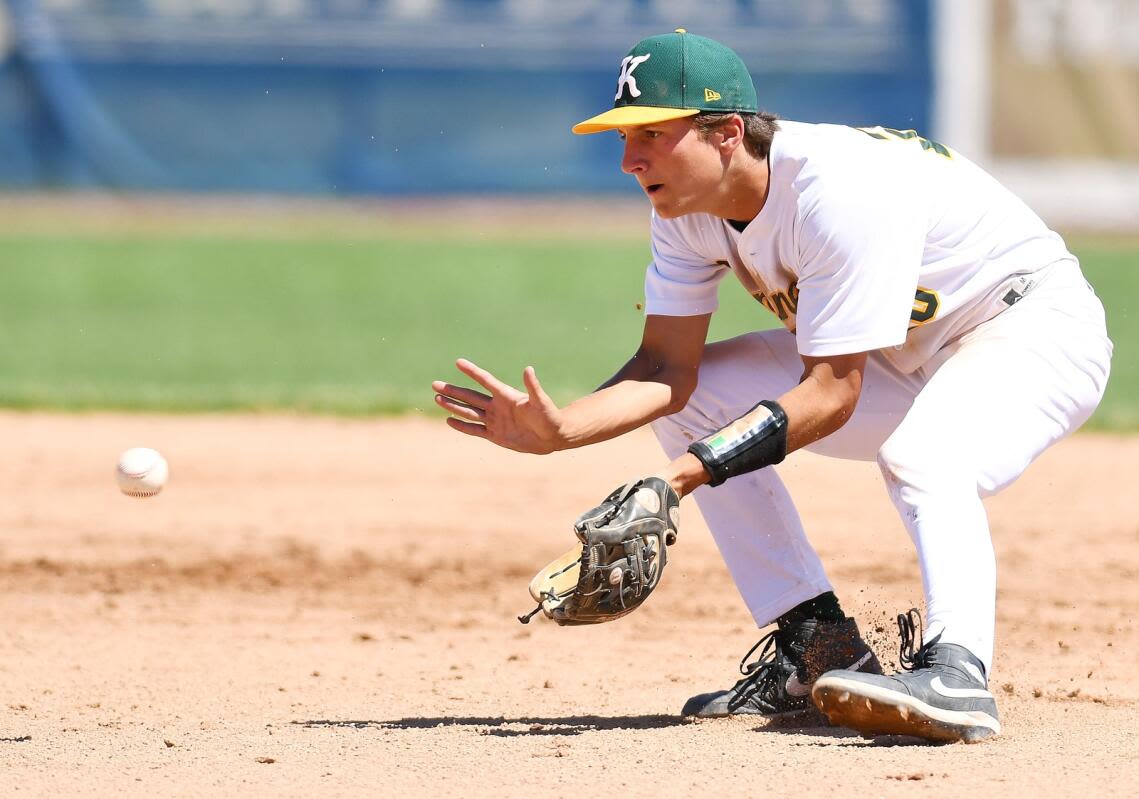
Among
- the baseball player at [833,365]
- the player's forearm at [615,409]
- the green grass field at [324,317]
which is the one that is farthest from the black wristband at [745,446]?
the green grass field at [324,317]

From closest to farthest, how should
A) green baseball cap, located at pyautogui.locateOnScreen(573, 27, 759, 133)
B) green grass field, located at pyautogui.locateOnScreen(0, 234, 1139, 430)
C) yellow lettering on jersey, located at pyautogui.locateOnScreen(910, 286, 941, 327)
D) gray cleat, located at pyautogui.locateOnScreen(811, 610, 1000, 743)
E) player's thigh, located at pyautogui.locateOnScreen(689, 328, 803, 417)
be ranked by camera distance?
1. gray cleat, located at pyautogui.locateOnScreen(811, 610, 1000, 743)
2. green baseball cap, located at pyautogui.locateOnScreen(573, 27, 759, 133)
3. yellow lettering on jersey, located at pyautogui.locateOnScreen(910, 286, 941, 327)
4. player's thigh, located at pyautogui.locateOnScreen(689, 328, 803, 417)
5. green grass field, located at pyautogui.locateOnScreen(0, 234, 1139, 430)

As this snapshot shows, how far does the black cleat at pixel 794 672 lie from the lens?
359 centimetres

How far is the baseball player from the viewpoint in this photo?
123 inches

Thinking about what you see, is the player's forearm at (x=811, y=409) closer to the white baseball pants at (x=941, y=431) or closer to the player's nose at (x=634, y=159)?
the white baseball pants at (x=941, y=431)

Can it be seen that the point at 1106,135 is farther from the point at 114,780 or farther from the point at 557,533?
the point at 114,780

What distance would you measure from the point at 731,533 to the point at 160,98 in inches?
504

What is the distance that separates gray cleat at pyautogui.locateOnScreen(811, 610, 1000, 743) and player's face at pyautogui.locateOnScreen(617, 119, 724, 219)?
1.05 metres

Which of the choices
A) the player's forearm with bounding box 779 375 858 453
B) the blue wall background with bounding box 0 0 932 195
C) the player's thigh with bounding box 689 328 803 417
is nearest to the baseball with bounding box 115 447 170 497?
the player's thigh with bounding box 689 328 803 417

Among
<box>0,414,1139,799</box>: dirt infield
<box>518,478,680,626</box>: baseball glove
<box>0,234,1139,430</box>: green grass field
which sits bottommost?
<box>0,234,1139,430</box>: green grass field

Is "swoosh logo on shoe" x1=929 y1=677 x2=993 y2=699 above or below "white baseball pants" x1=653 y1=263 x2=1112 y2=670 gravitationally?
below

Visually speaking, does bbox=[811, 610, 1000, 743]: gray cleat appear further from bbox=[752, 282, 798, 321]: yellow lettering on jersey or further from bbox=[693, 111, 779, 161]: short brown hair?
bbox=[693, 111, 779, 161]: short brown hair

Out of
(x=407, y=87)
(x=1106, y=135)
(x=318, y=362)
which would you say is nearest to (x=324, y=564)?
(x=318, y=362)

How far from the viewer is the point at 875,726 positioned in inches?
121

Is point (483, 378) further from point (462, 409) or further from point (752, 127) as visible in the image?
point (752, 127)
